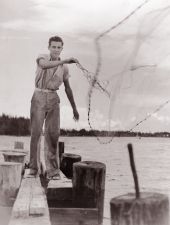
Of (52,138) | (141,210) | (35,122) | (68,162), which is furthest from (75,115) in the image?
(141,210)

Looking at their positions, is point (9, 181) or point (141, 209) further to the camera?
point (9, 181)

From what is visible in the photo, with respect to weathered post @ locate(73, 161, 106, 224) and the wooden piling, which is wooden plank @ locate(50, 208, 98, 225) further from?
the wooden piling

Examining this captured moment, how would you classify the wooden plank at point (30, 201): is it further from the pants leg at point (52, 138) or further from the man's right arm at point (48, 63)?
the man's right arm at point (48, 63)

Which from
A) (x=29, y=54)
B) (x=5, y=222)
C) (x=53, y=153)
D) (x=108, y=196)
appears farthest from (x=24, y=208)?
(x=108, y=196)

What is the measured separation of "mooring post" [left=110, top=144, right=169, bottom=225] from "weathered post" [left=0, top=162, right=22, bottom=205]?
393 centimetres

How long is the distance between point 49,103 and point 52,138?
19.5 inches

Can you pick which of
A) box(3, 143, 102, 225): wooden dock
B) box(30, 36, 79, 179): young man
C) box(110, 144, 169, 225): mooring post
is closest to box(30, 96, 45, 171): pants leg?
box(30, 36, 79, 179): young man

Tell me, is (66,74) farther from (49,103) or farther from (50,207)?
(50,207)

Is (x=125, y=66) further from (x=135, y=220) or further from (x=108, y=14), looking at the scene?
(x=108, y=14)

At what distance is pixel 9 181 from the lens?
743 centimetres

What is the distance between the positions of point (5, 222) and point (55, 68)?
1989 millimetres

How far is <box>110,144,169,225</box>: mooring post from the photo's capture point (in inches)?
138

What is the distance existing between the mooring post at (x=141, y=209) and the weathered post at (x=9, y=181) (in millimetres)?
3930

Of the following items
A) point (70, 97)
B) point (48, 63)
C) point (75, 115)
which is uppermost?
point (48, 63)
